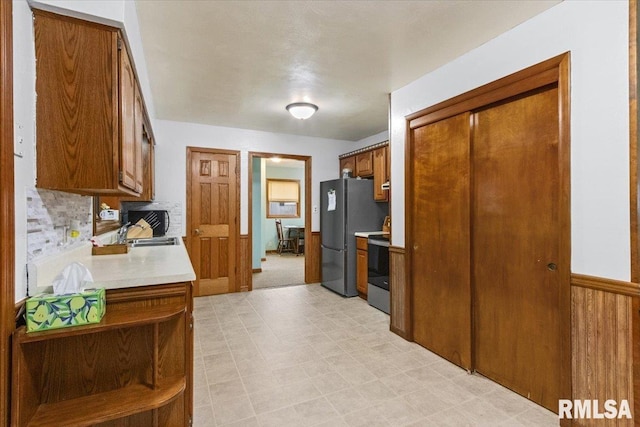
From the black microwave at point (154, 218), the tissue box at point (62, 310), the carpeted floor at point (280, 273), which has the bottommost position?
the carpeted floor at point (280, 273)

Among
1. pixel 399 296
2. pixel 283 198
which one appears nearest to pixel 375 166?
pixel 399 296

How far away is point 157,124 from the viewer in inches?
161

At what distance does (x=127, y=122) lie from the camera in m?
1.63

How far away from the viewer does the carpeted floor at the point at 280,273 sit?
508cm

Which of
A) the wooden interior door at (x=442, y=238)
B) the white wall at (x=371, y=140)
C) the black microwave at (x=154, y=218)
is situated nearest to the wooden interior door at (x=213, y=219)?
the black microwave at (x=154, y=218)

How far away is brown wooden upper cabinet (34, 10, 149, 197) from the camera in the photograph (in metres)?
1.31

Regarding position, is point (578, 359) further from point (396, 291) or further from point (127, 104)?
point (127, 104)

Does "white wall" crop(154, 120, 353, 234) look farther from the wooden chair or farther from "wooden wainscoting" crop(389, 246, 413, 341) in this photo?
the wooden chair

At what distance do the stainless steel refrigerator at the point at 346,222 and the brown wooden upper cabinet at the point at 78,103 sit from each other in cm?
317

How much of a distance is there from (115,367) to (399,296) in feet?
7.69

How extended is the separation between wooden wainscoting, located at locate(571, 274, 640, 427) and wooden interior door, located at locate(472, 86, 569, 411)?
0.34 feet

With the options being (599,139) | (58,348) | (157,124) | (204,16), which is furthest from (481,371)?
(157,124)

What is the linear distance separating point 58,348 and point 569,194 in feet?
8.51

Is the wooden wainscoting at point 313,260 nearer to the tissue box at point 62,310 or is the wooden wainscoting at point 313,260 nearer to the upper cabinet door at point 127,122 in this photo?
the upper cabinet door at point 127,122
